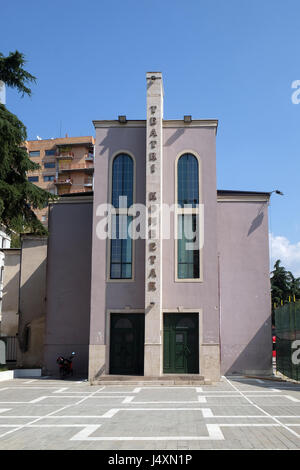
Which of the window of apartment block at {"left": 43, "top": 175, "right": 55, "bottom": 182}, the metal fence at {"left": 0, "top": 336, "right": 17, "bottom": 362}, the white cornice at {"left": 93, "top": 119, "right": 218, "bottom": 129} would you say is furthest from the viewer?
the window of apartment block at {"left": 43, "top": 175, "right": 55, "bottom": 182}

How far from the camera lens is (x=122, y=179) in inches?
1042

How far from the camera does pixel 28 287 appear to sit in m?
31.6

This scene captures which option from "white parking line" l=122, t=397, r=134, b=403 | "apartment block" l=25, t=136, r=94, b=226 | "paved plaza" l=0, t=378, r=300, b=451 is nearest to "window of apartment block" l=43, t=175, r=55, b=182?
"apartment block" l=25, t=136, r=94, b=226

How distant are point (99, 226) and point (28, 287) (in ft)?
27.5

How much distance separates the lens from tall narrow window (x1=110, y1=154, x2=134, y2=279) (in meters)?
25.7

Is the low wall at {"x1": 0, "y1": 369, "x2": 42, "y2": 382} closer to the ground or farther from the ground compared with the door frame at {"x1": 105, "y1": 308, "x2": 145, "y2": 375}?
closer to the ground

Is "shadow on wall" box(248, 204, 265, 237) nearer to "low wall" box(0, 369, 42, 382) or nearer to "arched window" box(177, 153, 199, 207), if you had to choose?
"arched window" box(177, 153, 199, 207)

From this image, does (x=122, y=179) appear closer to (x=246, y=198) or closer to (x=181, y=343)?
(x=246, y=198)

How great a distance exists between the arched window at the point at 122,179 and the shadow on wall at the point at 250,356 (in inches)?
371

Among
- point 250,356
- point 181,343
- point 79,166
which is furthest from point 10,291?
point 79,166

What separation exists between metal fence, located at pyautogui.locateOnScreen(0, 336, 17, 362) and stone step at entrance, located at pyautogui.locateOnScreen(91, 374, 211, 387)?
1155 centimetres

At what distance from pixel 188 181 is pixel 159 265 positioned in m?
4.70
